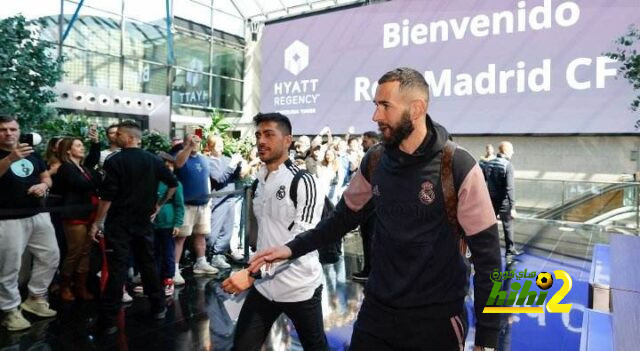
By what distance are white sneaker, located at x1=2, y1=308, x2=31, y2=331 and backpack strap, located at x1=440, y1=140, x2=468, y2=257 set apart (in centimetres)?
389

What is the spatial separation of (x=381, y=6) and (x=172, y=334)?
1522 cm

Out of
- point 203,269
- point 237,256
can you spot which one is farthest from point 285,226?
point 237,256

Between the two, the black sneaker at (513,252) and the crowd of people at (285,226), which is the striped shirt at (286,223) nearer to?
the crowd of people at (285,226)

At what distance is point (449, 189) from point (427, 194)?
8 centimetres

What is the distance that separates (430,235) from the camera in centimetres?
167

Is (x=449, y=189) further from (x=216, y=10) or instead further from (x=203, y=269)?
(x=216, y=10)

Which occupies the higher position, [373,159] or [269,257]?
[373,159]

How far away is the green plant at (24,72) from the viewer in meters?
7.23

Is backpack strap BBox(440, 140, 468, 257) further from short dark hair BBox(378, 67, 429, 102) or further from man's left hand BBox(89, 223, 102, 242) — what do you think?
man's left hand BBox(89, 223, 102, 242)

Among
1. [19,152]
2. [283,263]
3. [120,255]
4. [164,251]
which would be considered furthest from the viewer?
[164,251]

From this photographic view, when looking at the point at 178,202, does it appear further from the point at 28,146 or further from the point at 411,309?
the point at 411,309

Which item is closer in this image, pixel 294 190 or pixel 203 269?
pixel 294 190

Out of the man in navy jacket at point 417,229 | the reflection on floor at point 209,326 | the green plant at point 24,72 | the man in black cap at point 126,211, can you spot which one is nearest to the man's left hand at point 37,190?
the man in black cap at point 126,211

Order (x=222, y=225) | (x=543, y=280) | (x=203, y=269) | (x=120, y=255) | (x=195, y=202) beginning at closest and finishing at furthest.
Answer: (x=543, y=280) → (x=120, y=255) → (x=195, y=202) → (x=203, y=269) → (x=222, y=225)
